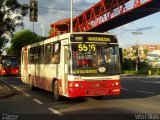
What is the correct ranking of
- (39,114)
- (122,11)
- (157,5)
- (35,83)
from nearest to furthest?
(39,114) < (35,83) < (157,5) < (122,11)

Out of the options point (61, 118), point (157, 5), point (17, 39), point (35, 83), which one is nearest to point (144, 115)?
point (61, 118)

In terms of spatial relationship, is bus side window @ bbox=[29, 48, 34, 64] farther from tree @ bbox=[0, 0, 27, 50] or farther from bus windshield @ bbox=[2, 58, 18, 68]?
bus windshield @ bbox=[2, 58, 18, 68]

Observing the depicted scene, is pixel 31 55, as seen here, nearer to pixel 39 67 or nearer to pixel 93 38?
pixel 39 67

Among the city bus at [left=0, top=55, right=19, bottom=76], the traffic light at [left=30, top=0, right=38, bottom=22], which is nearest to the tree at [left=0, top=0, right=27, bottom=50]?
the traffic light at [left=30, top=0, right=38, bottom=22]

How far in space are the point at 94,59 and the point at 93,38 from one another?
2.89 feet

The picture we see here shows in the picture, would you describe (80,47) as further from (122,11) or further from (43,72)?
(122,11)

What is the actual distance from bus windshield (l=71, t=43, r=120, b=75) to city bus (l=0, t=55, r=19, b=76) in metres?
35.9

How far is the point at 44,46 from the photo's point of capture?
20.4 meters

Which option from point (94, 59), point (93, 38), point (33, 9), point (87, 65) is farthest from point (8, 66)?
point (87, 65)

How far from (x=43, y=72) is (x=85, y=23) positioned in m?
52.7

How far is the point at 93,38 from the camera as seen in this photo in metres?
16.7

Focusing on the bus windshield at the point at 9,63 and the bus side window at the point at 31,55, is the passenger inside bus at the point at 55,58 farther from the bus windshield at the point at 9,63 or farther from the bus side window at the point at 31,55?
the bus windshield at the point at 9,63

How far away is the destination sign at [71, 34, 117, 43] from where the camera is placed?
16516 millimetres

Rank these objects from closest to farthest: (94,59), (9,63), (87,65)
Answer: (87,65) → (94,59) → (9,63)
